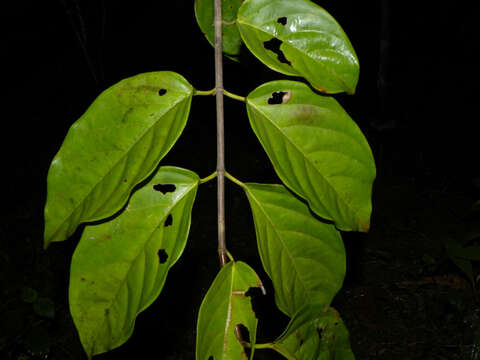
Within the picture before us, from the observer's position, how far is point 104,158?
0.49 metres

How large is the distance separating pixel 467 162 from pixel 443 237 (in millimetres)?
1260

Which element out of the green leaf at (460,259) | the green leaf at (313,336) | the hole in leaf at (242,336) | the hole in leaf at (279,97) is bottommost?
the green leaf at (460,259)

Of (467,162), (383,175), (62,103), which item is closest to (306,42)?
(383,175)

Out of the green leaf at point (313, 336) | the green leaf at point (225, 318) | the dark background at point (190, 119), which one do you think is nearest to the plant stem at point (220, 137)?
the green leaf at point (225, 318)

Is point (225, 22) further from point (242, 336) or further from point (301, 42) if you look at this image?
point (242, 336)

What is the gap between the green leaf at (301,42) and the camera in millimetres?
508

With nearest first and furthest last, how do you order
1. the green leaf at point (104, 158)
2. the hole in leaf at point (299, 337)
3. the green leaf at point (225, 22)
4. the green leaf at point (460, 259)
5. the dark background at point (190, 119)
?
1. the green leaf at point (104, 158)
2. the hole in leaf at point (299, 337)
3. the green leaf at point (225, 22)
4. the green leaf at point (460, 259)
5. the dark background at point (190, 119)

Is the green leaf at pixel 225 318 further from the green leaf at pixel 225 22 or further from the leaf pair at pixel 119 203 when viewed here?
the green leaf at pixel 225 22

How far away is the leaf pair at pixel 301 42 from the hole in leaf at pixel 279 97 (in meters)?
0.04

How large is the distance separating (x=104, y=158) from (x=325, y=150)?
0.28 m

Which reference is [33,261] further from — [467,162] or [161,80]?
[467,162]

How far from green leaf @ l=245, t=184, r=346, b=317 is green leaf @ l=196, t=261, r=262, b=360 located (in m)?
0.05

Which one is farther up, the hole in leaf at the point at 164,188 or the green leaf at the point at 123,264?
the hole in leaf at the point at 164,188

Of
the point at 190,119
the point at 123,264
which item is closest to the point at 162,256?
the point at 123,264
